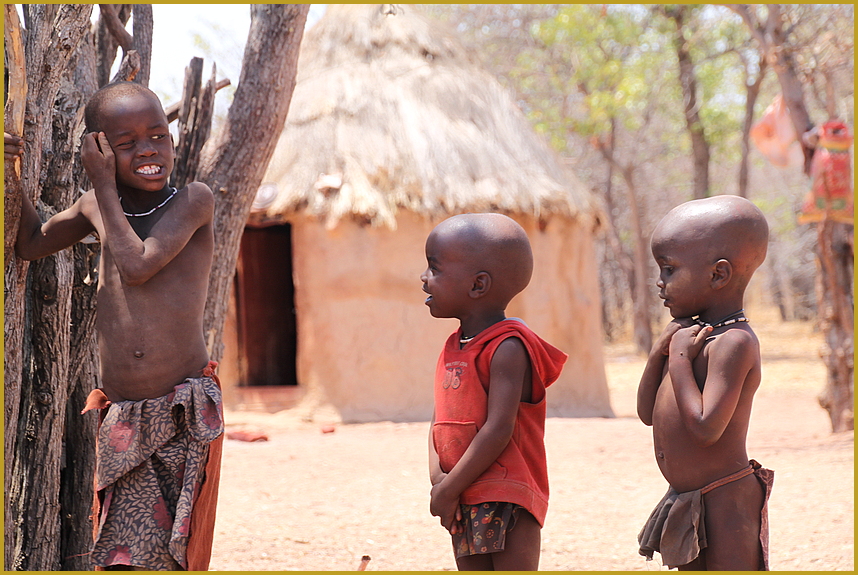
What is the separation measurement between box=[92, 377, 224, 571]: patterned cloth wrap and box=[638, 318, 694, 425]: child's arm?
106 cm

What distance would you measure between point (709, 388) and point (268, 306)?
29.4 ft

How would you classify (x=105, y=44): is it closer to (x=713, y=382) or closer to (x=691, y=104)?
(x=713, y=382)

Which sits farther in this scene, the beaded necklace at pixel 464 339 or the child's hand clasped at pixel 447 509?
the beaded necklace at pixel 464 339

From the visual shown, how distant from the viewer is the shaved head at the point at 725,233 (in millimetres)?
2037

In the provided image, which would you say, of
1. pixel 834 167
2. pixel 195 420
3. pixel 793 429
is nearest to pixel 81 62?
pixel 195 420

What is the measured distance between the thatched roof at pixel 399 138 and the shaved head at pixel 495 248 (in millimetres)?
5995

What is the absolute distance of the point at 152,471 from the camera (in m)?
2.23

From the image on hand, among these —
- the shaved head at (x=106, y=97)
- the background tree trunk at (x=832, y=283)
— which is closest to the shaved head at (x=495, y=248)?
the shaved head at (x=106, y=97)

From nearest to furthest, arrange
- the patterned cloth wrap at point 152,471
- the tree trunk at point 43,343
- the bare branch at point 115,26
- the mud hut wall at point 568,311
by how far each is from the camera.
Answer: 1. the patterned cloth wrap at point 152,471
2. the tree trunk at point 43,343
3. the bare branch at point 115,26
4. the mud hut wall at point 568,311

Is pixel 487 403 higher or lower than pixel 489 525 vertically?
higher

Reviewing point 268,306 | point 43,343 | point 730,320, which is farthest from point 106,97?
point 268,306

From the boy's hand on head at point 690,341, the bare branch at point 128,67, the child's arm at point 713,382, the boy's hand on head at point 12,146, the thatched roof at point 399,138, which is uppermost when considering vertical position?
the thatched roof at point 399,138

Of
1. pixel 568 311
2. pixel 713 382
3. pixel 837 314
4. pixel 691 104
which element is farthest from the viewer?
pixel 691 104

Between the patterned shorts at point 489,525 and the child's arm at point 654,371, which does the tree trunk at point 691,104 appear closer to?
the child's arm at point 654,371
